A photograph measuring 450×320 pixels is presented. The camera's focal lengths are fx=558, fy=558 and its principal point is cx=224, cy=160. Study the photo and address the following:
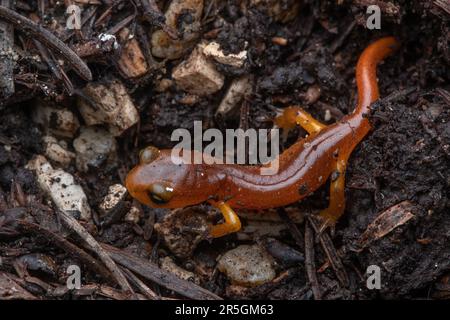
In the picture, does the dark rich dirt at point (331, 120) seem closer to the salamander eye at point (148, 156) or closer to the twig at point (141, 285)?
the twig at point (141, 285)

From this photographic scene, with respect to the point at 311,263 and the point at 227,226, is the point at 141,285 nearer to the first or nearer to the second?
the point at 227,226

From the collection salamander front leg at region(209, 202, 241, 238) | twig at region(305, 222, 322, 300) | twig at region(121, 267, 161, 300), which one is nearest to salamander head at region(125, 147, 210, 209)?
salamander front leg at region(209, 202, 241, 238)

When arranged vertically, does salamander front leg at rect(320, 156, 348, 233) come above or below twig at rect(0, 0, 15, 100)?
below

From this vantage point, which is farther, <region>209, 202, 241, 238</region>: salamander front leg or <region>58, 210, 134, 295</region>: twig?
<region>209, 202, 241, 238</region>: salamander front leg

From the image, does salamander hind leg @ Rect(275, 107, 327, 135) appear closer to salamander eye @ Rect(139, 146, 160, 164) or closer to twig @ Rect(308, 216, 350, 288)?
twig @ Rect(308, 216, 350, 288)

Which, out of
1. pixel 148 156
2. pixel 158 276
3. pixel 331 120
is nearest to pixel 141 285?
pixel 158 276

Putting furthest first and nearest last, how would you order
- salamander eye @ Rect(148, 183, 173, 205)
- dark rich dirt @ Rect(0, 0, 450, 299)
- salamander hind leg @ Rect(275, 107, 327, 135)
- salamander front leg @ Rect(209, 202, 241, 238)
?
salamander hind leg @ Rect(275, 107, 327, 135) → salamander front leg @ Rect(209, 202, 241, 238) → salamander eye @ Rect(148, 183, 173, 205) → dark rich dirt @ Rect(0, 0, 450, 299)
